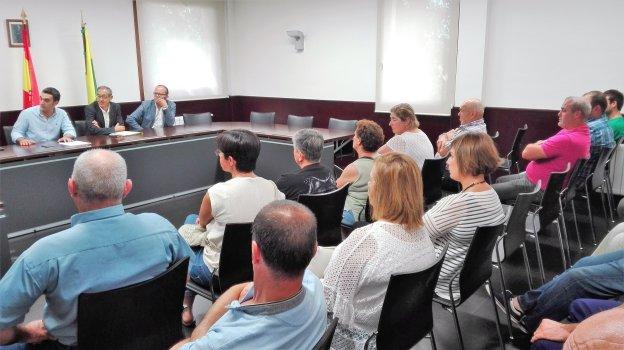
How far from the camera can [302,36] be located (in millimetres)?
7500

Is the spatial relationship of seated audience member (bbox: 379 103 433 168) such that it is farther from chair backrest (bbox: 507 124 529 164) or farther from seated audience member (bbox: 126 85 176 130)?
seated audience member (bbox: 126 85 176 130)

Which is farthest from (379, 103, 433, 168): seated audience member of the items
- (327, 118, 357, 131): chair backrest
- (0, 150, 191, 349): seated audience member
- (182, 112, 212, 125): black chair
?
(182, 112, 212, 125): black chair

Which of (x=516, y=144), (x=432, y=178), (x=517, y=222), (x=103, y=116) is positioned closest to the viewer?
(x=517, y=222)

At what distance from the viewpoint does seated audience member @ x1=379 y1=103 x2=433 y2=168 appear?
4.04m

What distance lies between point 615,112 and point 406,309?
4.11 m

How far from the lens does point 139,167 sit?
5047 millimetres

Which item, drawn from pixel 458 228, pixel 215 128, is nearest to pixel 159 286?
pixel 458 228

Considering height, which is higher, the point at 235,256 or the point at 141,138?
the point at 141,138

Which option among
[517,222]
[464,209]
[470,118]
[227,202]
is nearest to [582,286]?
[517,222]

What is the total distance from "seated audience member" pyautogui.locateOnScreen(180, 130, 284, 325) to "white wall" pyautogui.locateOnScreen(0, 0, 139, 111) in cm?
483

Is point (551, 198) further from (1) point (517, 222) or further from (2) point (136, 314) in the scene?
(2) point (136, 314)

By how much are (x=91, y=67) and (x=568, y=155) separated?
5961 millimetres

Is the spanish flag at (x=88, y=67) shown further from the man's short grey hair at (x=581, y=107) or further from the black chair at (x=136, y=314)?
the man's short grey hair at (x=581, y=107)

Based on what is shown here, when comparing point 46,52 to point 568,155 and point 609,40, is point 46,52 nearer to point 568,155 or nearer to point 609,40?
point 568,155
